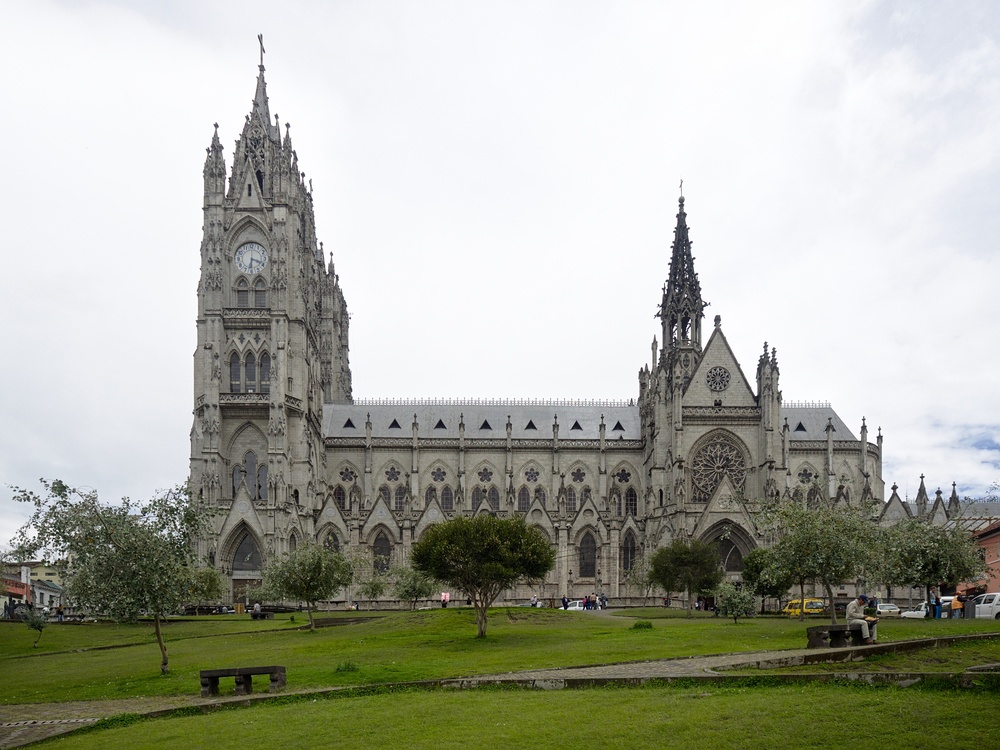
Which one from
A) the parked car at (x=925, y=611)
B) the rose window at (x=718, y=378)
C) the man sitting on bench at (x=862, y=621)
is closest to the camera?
the man sitting on bench at (x=862, y=621)

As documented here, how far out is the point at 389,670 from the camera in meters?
24.7

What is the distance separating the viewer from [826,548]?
1421 inches

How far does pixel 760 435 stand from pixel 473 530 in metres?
41.6

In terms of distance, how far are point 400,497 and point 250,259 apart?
82.8 ft

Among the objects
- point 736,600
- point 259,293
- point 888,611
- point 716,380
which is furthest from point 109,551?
point 716,380

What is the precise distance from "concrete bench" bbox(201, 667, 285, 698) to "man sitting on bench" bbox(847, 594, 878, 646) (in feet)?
45.6

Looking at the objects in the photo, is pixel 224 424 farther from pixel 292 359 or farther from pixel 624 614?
pixel 624 614

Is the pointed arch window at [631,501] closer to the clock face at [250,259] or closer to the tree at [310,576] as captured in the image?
the clock face at [250,259]

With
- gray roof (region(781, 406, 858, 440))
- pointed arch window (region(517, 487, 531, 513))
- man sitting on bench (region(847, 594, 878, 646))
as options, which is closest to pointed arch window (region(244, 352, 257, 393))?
pointed arch window (region(517, 487, 531, 513))

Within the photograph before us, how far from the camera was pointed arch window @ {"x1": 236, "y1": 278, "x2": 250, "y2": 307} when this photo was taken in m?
74.9

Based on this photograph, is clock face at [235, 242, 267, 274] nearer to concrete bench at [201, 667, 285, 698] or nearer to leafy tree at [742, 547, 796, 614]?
leafy tree at [742, 547, 796, 614]

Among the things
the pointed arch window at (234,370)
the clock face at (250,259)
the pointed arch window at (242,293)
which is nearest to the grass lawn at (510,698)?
the pointed arch window at (234,370)

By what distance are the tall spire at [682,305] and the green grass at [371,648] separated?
124 feet

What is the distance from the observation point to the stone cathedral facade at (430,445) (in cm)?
7044
